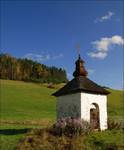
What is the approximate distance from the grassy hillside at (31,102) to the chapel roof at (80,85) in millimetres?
21290

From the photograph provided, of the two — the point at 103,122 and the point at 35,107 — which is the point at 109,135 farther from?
the point at 35,107

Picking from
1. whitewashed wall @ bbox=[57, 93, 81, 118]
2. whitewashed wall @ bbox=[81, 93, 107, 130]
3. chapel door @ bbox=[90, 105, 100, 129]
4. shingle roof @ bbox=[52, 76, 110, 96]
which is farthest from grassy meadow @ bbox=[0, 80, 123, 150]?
whitewashed wall @ bbox=[81, 93, 107, 130]

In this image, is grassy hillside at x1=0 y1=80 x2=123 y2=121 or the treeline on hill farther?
the treeline on hill

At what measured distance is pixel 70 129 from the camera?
21.4 m

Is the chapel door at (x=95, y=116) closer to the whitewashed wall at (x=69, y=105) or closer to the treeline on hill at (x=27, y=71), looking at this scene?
the whitewashed wall at (x=69, y=105)

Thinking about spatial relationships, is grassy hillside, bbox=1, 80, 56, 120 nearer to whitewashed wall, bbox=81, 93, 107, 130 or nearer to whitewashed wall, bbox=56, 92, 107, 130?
whitewashed wall, bbox=56, 92, 107, 130

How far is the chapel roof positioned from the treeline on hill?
69.8 meters

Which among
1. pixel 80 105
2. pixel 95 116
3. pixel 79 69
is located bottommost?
pixel 95 116

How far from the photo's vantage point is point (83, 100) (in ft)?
76.4

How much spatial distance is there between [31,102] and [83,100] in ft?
126

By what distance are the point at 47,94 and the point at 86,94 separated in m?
49.5

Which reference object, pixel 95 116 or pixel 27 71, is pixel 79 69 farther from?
pixel 27 71

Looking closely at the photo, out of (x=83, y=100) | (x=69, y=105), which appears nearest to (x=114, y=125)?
(x=83, y=100)

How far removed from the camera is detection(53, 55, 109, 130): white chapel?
917 inches
